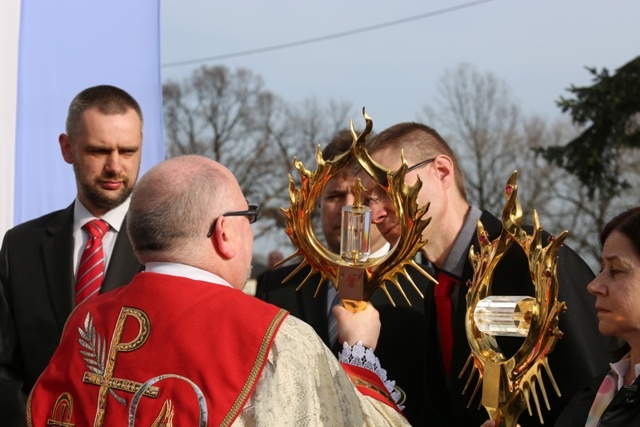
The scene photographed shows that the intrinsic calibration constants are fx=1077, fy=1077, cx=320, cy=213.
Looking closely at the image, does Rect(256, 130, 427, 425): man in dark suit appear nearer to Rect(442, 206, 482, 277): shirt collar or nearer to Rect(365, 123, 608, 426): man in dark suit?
Rect(365, 123, 608, 426): man in dark suit

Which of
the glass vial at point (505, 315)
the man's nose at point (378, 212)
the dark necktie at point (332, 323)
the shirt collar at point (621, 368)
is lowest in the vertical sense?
the dark necktie at point (332, 323)

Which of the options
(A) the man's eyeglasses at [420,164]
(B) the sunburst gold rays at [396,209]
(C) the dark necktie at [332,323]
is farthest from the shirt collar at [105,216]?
(A) the man's eyeglasses at [420,164]

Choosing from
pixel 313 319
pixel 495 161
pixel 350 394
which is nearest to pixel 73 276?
pixel 313 319

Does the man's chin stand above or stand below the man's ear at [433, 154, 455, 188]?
below

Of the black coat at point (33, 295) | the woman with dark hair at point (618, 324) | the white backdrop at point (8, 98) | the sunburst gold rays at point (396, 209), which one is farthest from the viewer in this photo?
the white backdrop at point (8, 98)

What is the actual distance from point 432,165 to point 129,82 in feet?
8.00

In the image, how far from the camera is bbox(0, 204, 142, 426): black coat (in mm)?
4520

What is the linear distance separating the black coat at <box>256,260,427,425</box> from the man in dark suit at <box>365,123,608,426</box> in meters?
0.18

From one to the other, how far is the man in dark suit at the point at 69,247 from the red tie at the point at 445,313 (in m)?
1.37

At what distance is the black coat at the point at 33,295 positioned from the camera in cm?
452

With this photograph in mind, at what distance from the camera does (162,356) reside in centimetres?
315

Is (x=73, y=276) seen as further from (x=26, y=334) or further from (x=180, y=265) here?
(x=180, y=265)

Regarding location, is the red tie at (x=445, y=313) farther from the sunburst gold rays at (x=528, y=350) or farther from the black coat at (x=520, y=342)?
the sunburst gold rays at (x=528, y=350)

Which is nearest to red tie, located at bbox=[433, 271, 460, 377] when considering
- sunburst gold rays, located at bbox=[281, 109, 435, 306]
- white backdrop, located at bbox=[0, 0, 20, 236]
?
sunburst gold rays, located at bbox=[281, 109, 435, 306]
